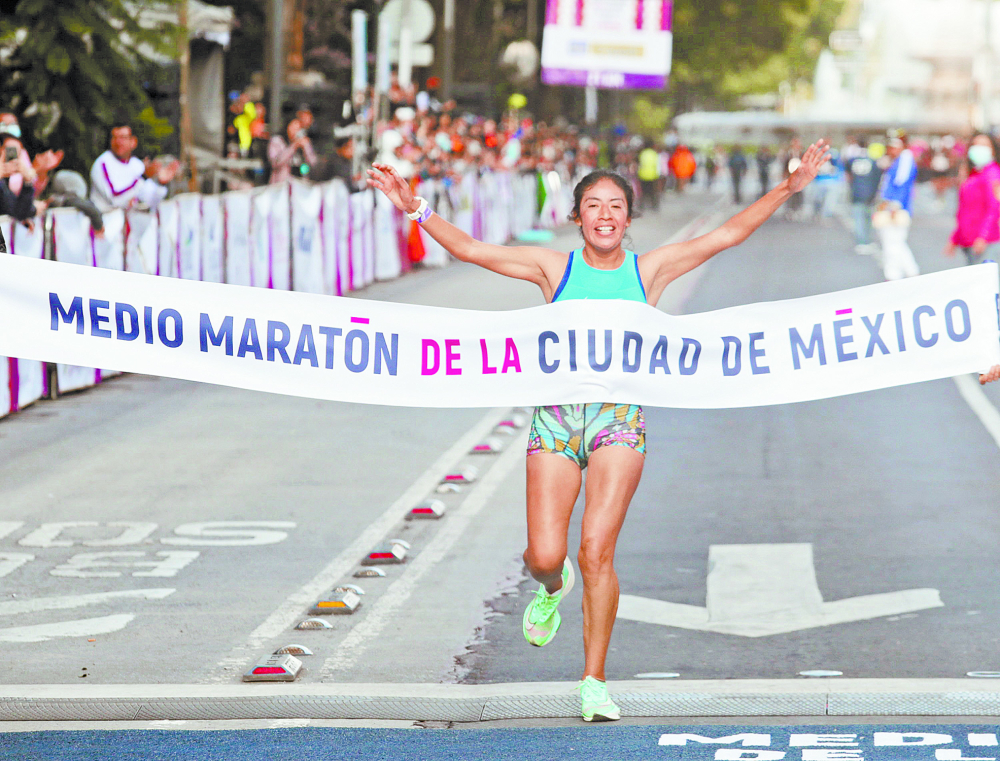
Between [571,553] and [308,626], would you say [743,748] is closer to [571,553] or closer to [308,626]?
[308,626]

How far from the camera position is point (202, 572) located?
8.89 metres

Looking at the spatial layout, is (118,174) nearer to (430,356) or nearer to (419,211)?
(430,356)

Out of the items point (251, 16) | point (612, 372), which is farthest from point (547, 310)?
point (251, 16)

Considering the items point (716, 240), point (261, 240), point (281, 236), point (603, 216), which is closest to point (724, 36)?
point (281, 236)

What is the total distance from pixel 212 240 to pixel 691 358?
38.9 feet

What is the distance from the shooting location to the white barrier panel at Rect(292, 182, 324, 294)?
68.8 feet

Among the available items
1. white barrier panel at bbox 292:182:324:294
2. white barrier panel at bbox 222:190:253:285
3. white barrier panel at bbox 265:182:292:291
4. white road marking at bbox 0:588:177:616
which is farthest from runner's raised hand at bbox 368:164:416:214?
white barrier panel at bbox 292:182:324:294

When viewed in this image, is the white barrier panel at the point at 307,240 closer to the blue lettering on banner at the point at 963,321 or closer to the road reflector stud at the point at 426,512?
the road reflector stud at the point at 426,512

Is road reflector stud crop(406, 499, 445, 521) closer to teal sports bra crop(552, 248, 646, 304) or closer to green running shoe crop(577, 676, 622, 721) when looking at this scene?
teal sports bra crop(552, 248, 646, 304)

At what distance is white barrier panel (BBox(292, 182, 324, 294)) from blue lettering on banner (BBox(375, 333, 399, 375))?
44.7 ft

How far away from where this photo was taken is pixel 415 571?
890 cm

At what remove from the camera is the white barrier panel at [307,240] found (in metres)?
21.0

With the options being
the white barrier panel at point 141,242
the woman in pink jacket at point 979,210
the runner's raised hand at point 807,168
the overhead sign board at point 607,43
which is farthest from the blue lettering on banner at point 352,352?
the overhead sign board at point 607,43

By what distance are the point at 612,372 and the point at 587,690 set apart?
3.83ft
